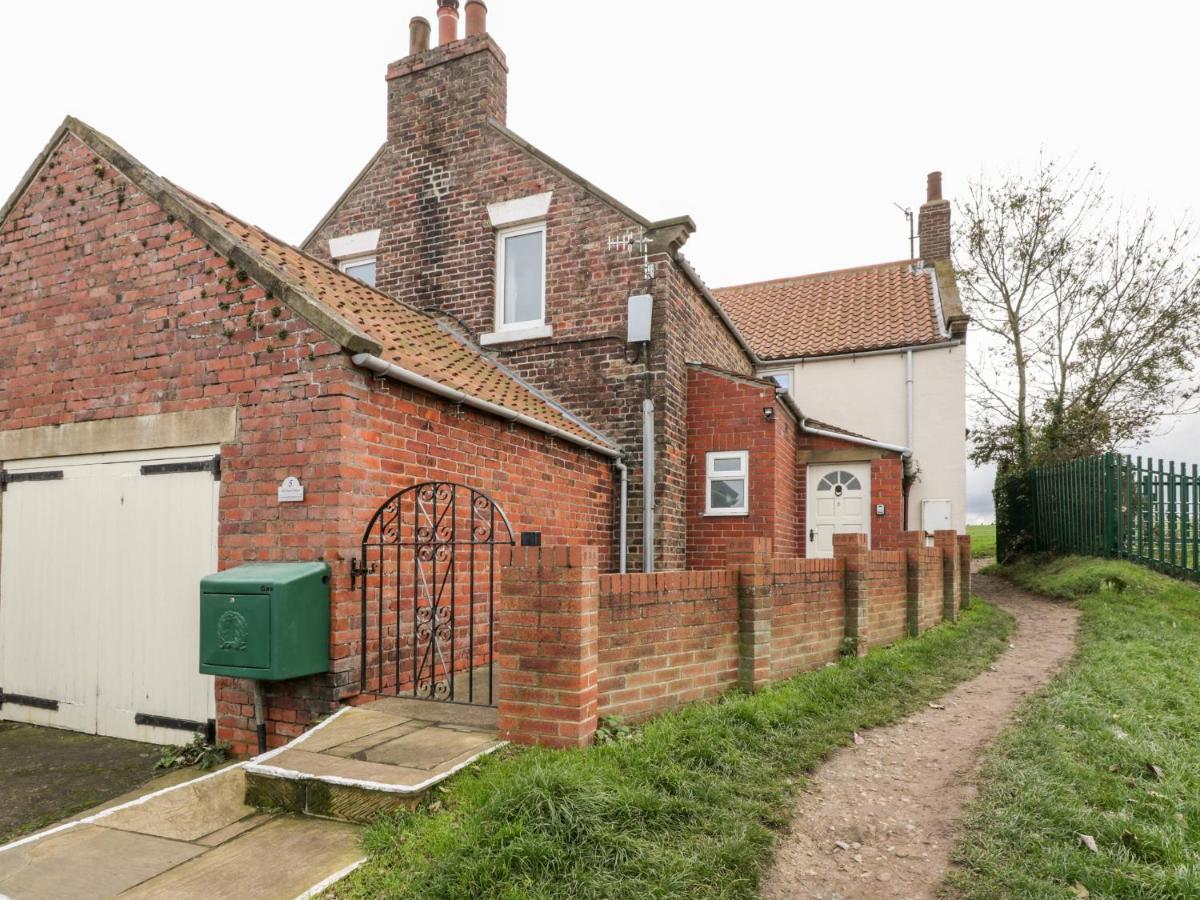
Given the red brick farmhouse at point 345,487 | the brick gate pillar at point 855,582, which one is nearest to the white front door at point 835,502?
the red brick farmhouse at point 345,487

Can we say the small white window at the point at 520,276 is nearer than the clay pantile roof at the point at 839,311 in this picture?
Yes

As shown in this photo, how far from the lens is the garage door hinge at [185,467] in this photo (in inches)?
244

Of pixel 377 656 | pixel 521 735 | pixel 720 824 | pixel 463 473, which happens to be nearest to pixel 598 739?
pixel 521 735

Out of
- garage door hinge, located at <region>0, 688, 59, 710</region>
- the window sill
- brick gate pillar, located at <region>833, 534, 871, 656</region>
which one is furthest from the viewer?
the window sill

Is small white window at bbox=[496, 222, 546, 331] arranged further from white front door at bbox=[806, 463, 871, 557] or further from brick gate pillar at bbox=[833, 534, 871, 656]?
white front door at bbox=[806, 463, 871, 557]

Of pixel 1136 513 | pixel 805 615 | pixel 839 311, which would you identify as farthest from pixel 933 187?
pixel 805 615

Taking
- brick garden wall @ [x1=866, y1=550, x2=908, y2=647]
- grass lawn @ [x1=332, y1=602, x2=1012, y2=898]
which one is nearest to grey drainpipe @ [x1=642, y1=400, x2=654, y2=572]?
brick garden wall @ [x1=866, y1=550, x2=908, y2=647]

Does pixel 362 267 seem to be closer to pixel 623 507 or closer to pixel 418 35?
pixel 418 35

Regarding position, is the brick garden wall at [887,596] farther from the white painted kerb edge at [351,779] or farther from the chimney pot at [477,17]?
the chimney pot at [477,17]

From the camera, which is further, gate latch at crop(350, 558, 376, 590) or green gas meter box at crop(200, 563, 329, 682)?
gate latch at crop(350, 558, 376, 590)

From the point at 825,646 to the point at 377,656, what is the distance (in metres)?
4.44

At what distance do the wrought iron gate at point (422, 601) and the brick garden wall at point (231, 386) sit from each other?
19 centimetres

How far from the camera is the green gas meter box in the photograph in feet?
17.0

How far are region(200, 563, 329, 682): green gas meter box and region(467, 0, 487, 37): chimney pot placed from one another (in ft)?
30.0
